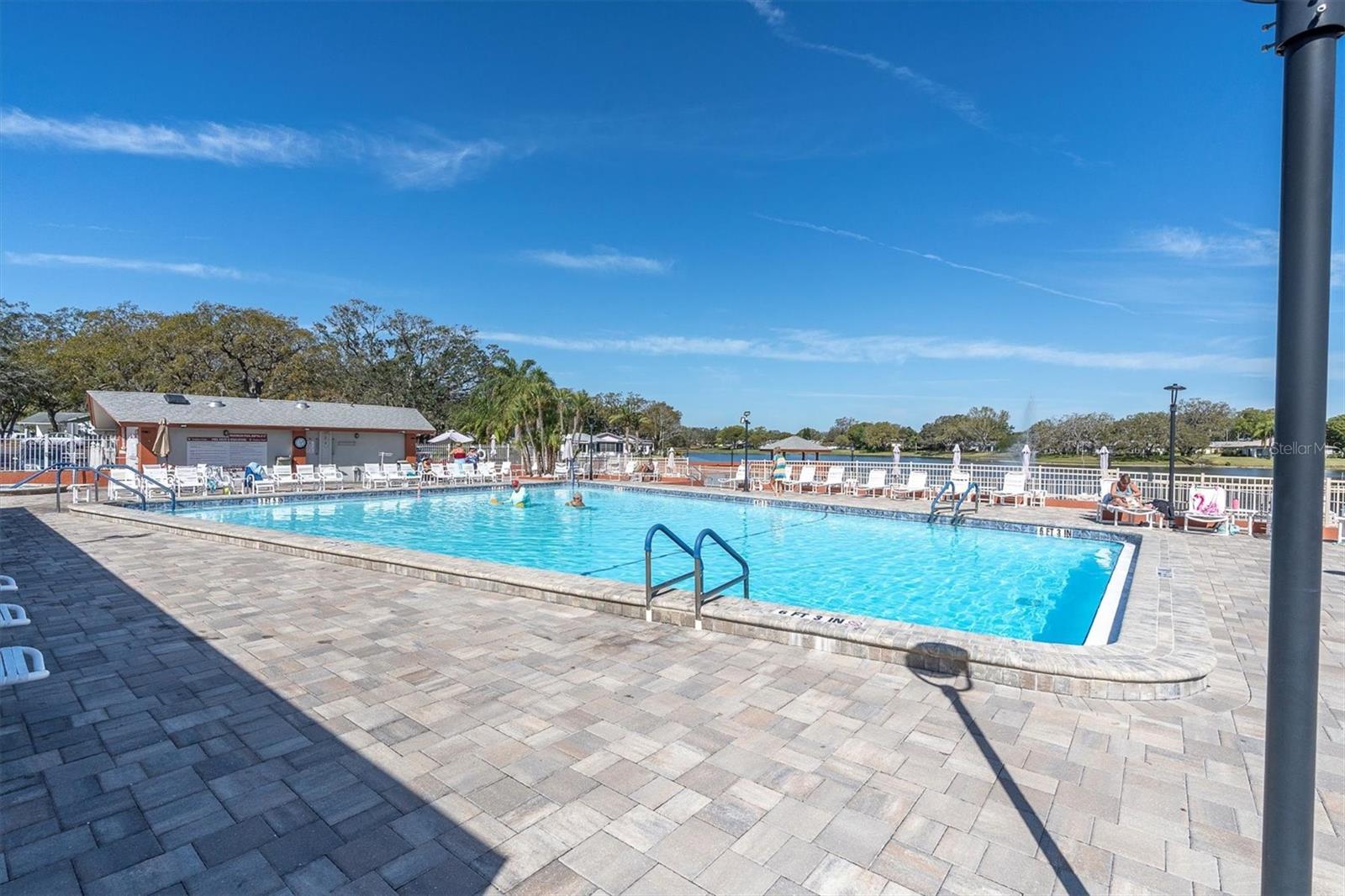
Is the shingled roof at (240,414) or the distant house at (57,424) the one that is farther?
the distant house at (57,424)

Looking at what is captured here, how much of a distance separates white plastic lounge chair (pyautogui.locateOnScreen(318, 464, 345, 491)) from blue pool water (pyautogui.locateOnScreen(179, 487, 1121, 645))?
1.98 metres

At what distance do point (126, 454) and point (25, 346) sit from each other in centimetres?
2038

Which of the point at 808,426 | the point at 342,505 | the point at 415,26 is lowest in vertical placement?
the point at 342,505

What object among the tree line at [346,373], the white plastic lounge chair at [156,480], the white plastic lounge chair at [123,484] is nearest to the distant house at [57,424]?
the tree line at [346,373]

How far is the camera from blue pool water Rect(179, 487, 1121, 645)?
7.58 metres

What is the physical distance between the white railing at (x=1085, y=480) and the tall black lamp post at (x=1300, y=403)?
1187 centimetres

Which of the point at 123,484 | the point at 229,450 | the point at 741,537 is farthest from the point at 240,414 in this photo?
the point at 741,537

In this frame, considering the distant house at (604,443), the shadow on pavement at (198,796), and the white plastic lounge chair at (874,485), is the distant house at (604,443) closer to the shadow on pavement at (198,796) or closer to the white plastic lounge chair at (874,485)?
the white plastic lounge chair at (874,485)

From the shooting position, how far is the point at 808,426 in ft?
228

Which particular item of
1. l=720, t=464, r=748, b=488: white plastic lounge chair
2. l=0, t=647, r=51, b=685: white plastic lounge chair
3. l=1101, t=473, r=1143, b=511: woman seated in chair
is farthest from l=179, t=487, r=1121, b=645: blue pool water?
l=0, t=647, r=51, b=685: white plastic lounge chair

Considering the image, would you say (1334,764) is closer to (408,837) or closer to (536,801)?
(536,801)

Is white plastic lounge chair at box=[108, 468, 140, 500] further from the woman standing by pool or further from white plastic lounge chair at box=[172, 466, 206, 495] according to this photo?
the woman standing by pool

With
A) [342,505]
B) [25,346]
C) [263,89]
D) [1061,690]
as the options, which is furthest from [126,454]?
→ [1061,690]

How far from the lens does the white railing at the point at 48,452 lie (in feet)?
62.4
